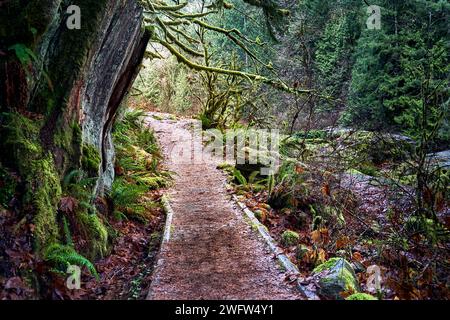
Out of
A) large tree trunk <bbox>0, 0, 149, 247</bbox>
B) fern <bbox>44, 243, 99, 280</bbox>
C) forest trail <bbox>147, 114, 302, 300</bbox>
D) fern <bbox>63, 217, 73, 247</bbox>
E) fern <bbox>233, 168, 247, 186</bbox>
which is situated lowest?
forest trail <bbox>147, 114, 302, 300</bbox>

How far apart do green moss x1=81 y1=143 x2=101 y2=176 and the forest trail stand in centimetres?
173

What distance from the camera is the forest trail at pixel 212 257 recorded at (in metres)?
4.62

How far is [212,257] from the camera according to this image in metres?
5.66

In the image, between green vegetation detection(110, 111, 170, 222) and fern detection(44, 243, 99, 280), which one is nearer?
fern detection(44, 243, 99, 280)

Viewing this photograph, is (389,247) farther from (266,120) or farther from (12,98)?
(266,120)

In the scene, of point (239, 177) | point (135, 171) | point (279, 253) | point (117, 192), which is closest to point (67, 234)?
point (117, 192)

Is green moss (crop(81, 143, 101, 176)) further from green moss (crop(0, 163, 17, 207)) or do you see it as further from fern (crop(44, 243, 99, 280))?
fern (crop(44, 243, 99, 280))

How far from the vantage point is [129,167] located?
31.7 feet

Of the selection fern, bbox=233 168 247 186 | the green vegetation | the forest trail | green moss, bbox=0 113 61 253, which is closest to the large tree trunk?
green moss, bbox=0 113 61 253

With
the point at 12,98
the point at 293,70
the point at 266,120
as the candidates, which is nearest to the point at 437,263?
the point at 12,98

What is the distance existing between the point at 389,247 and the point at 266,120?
10.7 m

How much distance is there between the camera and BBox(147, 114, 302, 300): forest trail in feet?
15.2

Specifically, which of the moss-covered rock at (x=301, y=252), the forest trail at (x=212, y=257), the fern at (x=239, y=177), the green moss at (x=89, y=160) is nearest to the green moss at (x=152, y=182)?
the forest trail at (x=212, y=257)

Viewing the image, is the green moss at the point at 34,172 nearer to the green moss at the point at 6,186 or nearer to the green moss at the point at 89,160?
the green moss at the point at 6,186
